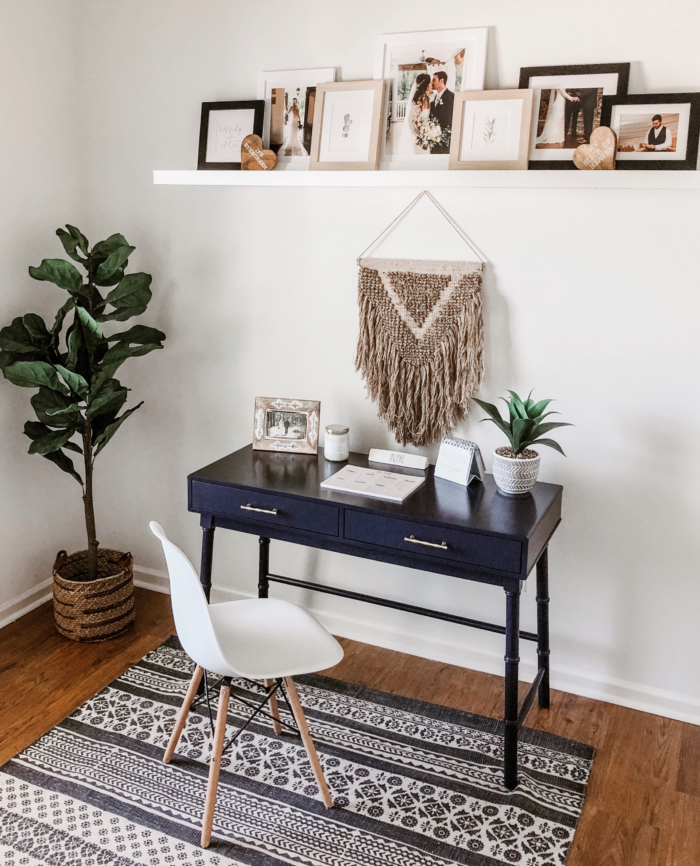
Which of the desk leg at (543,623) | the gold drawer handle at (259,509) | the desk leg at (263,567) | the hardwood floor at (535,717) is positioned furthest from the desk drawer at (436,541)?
the hardwood floor at (535,717)

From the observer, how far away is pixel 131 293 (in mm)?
2633

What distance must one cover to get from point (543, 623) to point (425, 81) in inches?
65.3

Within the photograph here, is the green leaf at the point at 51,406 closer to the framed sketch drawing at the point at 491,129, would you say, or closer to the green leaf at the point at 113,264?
the green leaf at the point at 113,264

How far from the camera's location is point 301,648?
1.92m

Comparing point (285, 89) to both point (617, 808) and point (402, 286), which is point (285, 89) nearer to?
point (402, 286)

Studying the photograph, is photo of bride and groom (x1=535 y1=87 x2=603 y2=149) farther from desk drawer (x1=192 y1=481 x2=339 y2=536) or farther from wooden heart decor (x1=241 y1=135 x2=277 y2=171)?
desk drawer (x1=192 y1=481 x2=339 y2=536)

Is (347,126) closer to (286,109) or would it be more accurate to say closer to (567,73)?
(286,109)

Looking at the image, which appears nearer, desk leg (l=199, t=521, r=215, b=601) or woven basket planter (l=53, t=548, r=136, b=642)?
desk leg (l=199, t=521, r=215, b=601)

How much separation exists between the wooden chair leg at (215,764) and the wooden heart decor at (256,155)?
1.59 meters

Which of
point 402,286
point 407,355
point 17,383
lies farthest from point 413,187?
point 17,383

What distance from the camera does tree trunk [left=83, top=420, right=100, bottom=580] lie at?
8.96 ft

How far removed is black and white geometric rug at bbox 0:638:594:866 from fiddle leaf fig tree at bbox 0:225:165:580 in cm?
90

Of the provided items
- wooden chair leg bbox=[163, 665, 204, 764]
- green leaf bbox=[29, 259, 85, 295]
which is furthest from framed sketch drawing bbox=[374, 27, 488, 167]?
wooden chair leg bbox=[163, 665, 204, 764]

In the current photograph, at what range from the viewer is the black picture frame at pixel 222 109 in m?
2.56
